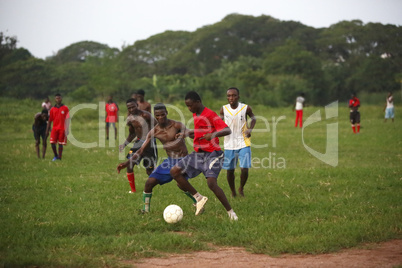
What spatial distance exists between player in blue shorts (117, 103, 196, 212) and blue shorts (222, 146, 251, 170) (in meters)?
1.61

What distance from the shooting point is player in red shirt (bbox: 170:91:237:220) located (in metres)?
8.16

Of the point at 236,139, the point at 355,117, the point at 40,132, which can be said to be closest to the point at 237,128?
the point at 236,139

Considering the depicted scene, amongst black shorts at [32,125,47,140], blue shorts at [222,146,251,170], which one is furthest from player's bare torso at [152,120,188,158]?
black shorts at [32,125,47,140]

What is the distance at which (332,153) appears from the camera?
18.0 m

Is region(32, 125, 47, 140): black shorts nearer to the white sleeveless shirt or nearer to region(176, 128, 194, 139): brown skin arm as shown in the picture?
the white sleeveless shirt

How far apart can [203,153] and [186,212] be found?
1.27 meters

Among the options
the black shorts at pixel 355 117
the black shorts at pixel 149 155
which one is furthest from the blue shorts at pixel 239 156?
the black shorts at pixel 355 117

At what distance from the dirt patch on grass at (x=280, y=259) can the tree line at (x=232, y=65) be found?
29517 millimetres

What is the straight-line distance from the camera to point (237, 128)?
1020 cm

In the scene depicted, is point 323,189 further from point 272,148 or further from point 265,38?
point 265,38

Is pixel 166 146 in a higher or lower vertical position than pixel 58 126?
lower

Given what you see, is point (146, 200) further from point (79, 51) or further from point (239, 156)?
point (79, 51)

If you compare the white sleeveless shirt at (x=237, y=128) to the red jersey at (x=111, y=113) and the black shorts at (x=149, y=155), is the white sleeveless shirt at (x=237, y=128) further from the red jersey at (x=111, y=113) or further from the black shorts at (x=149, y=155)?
the red jersey at (x=111, y=113)

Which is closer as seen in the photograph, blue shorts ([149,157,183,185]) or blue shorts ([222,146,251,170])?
blue shorts ([149,157,183,185])
